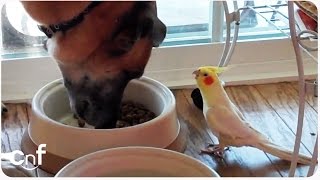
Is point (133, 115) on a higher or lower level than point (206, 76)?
lower

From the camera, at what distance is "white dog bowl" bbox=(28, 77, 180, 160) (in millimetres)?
1533

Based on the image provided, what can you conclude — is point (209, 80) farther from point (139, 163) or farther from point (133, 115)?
point (139, 163)

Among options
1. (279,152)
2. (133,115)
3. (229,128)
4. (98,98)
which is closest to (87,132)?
(98,98)

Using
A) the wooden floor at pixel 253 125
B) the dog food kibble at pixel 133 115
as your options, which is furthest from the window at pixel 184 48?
the dog food kibble at pixel 133 115

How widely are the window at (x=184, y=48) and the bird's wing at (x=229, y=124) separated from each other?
456mm

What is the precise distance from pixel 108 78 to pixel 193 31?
876 mm

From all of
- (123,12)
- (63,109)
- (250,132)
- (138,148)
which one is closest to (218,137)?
(250,132)

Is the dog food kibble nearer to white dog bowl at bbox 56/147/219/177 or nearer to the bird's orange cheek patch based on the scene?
the bird's orange cheek patch

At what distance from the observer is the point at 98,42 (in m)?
1.25

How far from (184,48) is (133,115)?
1.52 ft

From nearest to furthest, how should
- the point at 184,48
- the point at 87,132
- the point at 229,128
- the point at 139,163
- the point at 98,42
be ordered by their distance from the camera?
the point at 98,42, the point at 139,163, the point at 87,132, the point at 229,128, the point at 184,48

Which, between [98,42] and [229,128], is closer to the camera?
[98,42]

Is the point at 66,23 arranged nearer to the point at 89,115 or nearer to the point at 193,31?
the point at 89,115

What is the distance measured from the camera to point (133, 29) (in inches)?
49.2
